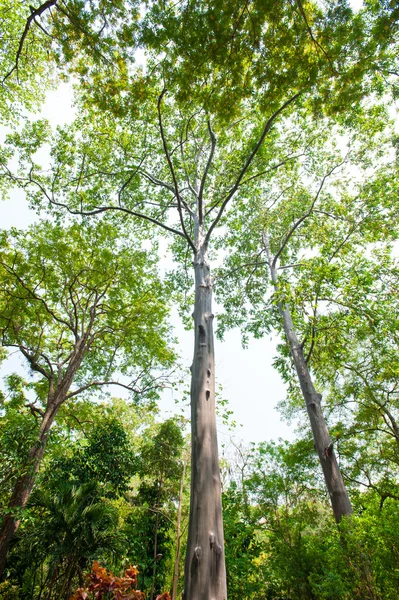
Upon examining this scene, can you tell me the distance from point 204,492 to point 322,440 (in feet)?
11.7

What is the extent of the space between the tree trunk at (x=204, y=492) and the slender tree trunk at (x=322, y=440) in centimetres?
243

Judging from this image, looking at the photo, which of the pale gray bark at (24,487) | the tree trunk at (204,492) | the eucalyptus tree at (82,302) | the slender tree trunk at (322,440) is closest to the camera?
the tree trunk at (204,492)

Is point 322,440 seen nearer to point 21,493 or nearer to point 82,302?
point 21,493

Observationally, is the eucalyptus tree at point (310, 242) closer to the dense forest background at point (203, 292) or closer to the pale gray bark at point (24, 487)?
the dense forest background at point (203, 292)

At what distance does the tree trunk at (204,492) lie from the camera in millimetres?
1836

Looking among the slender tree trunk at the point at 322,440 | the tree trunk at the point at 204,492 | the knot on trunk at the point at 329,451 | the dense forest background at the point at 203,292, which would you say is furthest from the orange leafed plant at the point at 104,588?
the knot on trunk at the point at 329,451

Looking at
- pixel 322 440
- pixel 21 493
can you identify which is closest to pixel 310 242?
pixel 322 440

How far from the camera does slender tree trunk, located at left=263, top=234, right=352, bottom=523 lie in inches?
173

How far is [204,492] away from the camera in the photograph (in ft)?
7.30

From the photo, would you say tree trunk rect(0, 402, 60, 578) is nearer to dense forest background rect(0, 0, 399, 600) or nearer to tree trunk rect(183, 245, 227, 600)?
dense forest background rect(0, 0, 399, 600)

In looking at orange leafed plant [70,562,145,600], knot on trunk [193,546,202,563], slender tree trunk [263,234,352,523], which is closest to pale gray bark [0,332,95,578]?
orange leafed plant [70,562,145,600]

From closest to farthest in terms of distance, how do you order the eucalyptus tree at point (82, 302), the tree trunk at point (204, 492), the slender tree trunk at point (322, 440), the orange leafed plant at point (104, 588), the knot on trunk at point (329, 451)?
the tree trunk at point (204, 492)
the orange leafed plant at point (104, 588)
the slender tree trunk at point (322, 440)
the knot on trunk at point (329, 451)
the eucalyptus tree at point (82, 302)

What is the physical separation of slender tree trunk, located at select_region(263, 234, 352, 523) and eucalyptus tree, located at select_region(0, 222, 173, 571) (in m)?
3.95

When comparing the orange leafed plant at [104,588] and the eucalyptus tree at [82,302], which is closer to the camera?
the orange leafed plant at [104,588]
